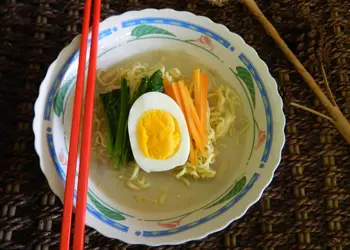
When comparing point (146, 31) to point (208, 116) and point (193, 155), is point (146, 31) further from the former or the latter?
point (193, 155)

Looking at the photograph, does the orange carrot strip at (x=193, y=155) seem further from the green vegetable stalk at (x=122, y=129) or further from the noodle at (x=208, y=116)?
the green vegetable stalk at (x=122, y=129)

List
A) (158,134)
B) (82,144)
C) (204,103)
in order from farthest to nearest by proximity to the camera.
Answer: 1. (204,103)
2. (158,134)
3. (82,144)

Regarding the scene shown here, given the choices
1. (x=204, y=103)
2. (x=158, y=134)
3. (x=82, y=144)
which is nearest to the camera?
(x=82, y=144)

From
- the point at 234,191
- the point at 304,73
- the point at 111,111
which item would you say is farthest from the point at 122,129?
the point at 304,73

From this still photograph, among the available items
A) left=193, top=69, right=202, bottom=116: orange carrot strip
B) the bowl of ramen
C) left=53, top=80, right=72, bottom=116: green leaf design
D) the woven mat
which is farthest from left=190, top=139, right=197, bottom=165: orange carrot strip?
left=53, top=80, right=72, bottom=116: green leaf design

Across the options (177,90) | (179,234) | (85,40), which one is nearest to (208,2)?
(177,90)

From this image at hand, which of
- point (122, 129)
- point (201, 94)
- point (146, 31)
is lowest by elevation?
point (122, 129)

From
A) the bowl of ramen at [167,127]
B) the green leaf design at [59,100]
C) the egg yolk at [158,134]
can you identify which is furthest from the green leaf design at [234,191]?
the green leaf design at [59,100]

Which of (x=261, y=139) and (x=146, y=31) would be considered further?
(x=146, y=31)
